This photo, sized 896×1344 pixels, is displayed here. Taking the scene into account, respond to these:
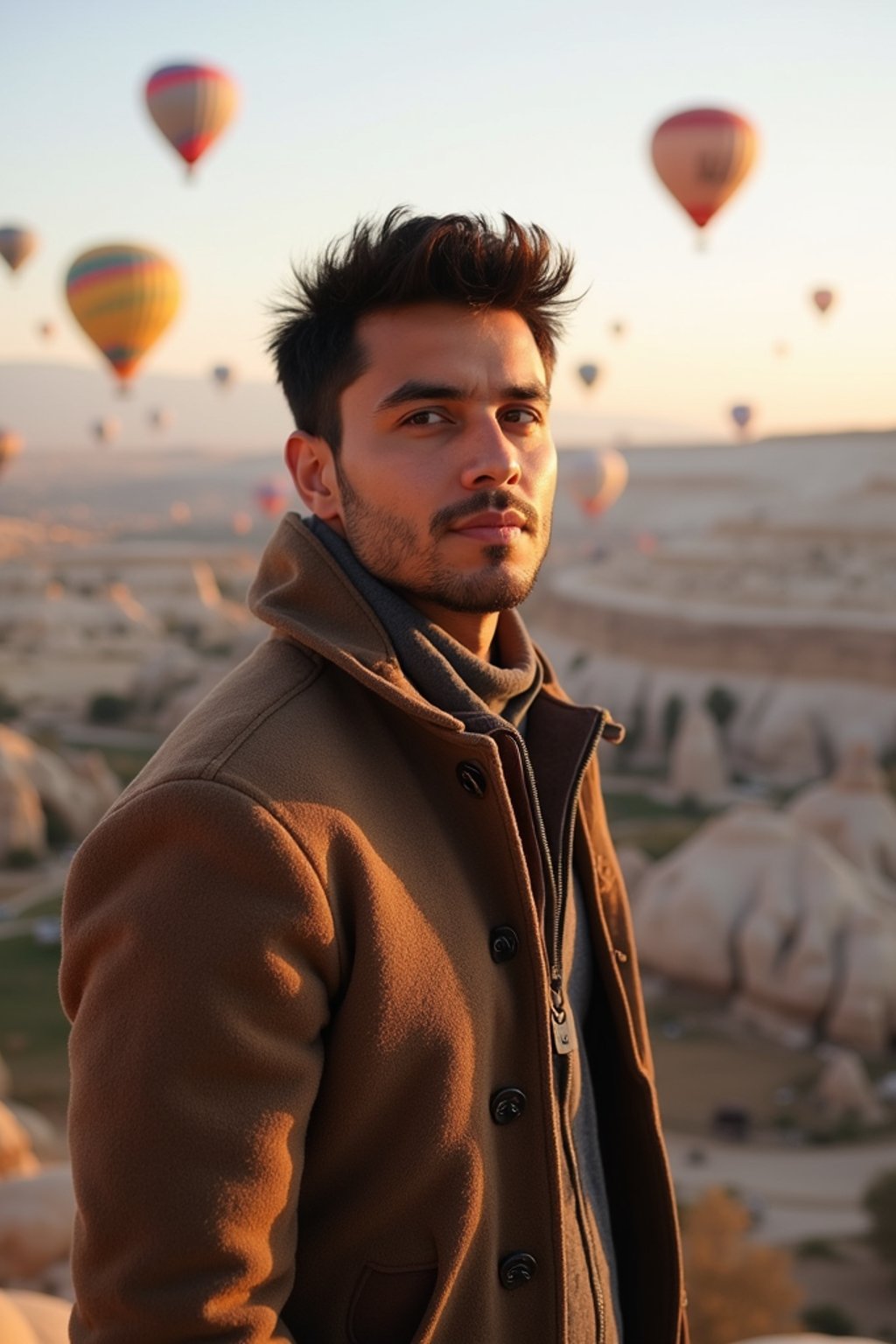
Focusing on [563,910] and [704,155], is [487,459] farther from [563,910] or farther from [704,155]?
[704,155]

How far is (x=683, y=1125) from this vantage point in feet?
59.7

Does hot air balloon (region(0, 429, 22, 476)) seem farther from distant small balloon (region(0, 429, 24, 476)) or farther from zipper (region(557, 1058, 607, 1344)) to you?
zipper (region(557, 1058, 607, 1344))

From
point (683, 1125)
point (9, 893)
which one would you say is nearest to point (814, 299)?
point (9, 893)

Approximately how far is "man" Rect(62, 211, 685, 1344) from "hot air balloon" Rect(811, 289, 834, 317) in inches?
2266

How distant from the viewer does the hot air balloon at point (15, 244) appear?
140ft

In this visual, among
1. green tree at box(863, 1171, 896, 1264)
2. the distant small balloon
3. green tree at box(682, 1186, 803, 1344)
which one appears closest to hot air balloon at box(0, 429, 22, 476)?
the distant small balloon

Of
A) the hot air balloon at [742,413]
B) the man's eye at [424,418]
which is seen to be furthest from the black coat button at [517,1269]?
the hot air balloon at [742,413]

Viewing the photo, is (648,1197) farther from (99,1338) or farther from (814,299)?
(814,299)

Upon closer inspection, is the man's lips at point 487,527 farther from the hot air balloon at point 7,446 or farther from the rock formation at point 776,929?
the hot air balloon at point 7,446

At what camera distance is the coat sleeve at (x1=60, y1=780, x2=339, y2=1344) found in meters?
1.89

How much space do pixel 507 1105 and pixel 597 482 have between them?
2040 inches

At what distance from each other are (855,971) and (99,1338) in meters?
20.0

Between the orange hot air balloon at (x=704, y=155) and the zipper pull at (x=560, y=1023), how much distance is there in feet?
96.3

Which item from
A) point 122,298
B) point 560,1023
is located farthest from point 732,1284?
point 122,298
